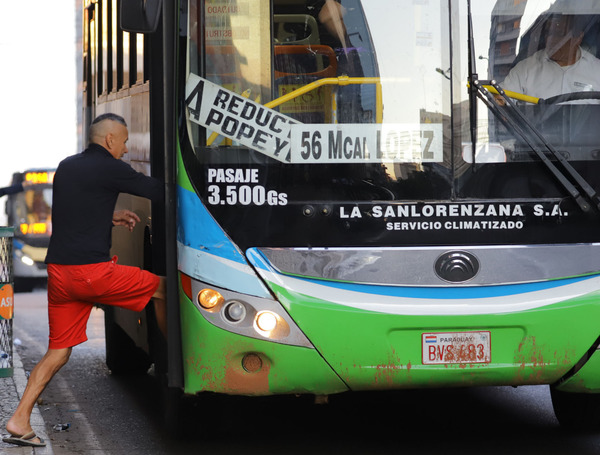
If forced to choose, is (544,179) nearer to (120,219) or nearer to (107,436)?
(120,219)

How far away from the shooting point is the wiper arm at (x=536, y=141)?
5898 mm

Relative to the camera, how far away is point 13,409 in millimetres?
7859

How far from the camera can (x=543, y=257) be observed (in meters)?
5.89

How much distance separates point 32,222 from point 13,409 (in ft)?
56.5

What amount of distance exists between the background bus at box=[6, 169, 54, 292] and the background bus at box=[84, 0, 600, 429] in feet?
59.2

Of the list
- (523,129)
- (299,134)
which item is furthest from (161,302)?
(523,129)

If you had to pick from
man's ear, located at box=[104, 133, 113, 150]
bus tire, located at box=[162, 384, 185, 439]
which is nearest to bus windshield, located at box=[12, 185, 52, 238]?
bus tire, located at box=[162, 384, 185, 439]

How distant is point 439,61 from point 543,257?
3.49 feet

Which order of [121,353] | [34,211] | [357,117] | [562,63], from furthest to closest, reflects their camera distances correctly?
[34,211] → [121,353] → [562,63] → [357,117]

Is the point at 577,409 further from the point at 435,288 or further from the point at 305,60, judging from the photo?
the point at 305,60

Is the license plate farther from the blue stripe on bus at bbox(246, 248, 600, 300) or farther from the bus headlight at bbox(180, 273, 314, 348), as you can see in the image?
the bus headlight at bbox(180, 273, 314, 348)

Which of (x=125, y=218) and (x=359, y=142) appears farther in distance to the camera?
(x=125, y=218)

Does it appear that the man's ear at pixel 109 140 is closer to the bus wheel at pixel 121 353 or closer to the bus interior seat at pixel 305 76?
the bus interior seat at pixel 305 76

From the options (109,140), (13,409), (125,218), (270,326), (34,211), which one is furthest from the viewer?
(34,211)
